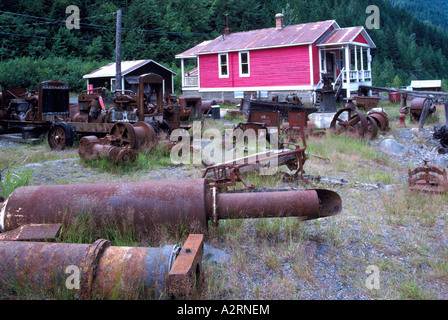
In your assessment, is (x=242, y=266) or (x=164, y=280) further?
(x=242, y=266)

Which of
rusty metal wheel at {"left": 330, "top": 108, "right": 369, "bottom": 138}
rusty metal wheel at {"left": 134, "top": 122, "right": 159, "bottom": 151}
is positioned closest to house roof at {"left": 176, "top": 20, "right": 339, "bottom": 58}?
rusty metal wheel at {"left": 330, "top": 108, "right": 369, "bottom": 138}

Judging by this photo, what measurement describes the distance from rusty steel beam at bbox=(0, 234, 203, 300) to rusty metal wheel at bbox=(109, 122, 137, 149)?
18.1 feet

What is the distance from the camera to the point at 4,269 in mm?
2723

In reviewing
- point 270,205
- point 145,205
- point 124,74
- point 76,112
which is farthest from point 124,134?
point 124,74

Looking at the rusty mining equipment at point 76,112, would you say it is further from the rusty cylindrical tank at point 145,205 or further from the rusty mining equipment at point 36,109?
the rusty cylindrical tank at point 145,205

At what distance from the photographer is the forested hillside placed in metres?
32.9

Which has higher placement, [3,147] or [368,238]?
[3,147]

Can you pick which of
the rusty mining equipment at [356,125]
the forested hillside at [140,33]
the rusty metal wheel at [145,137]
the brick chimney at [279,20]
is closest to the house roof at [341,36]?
the brick chimney at [279,20]

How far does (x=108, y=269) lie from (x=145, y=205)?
1.09 meters

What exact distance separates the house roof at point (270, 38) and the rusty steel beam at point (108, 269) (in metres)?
22.0

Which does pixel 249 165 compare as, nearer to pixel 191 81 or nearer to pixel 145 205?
pixel 145 205
